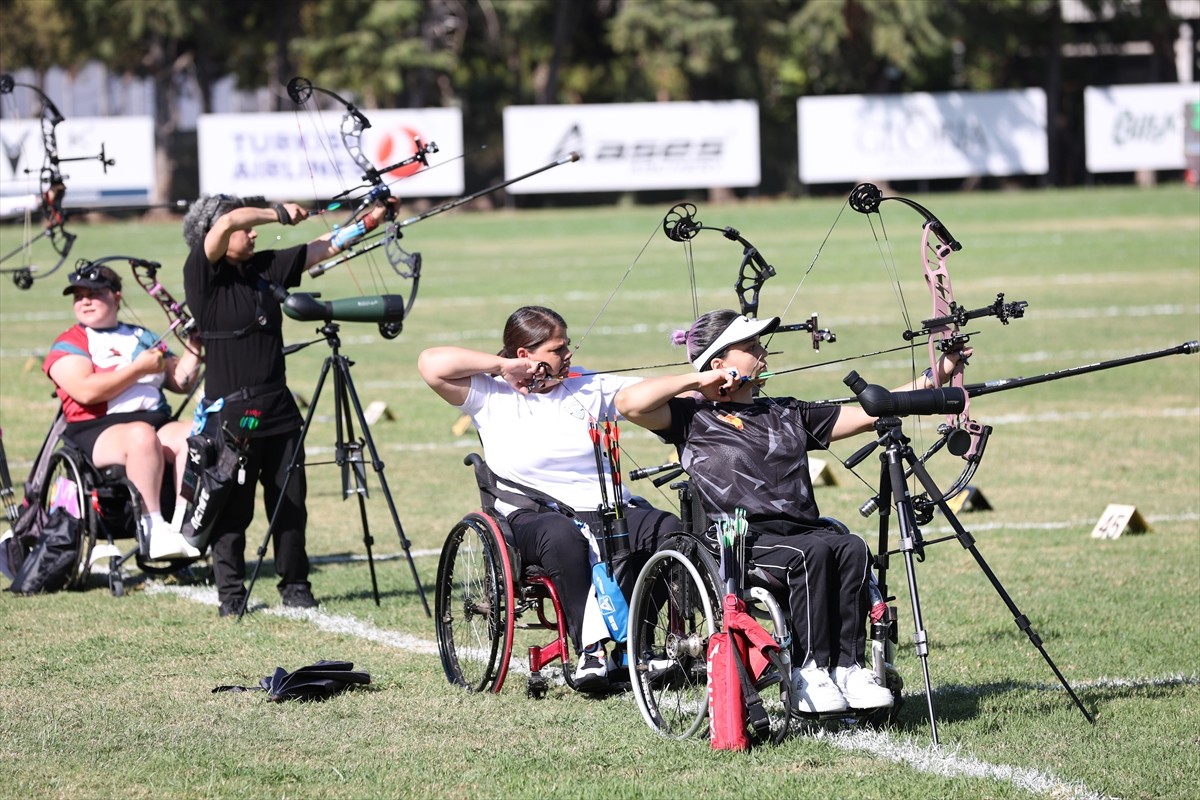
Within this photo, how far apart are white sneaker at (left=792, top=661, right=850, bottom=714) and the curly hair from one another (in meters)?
3.54

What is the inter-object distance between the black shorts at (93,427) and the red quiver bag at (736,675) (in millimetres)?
4158

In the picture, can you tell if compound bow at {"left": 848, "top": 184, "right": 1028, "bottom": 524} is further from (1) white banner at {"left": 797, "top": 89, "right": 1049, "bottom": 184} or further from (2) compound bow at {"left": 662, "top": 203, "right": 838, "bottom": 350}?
(1) white banner at {"left": 797, "top": 89, "right": 1049, "bottom": 184}

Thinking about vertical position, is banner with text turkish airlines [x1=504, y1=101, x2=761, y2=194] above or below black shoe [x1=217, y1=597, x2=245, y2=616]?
above

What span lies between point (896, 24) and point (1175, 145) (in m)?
9.67

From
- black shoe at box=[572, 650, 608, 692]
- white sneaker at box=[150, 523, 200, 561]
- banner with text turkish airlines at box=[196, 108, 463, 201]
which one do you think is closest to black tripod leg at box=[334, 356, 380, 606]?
white sneaker at box=[150, 523, 200, 561]

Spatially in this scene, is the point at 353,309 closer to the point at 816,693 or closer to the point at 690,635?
the point at 690,635

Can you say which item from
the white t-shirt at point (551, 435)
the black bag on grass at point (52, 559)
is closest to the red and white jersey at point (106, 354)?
the black bag on grass at point (52, 559)

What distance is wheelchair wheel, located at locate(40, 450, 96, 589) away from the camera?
8305 mm

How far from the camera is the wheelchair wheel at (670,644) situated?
5.53 metres

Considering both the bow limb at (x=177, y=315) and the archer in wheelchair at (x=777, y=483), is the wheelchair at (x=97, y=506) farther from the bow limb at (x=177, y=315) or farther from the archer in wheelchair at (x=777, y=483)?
the archer in wheelchair at (x=777, y=483)

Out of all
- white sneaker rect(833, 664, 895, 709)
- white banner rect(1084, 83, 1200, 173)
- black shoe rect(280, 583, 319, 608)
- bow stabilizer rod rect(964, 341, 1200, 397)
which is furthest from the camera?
white banner rect(1084, 83, 1200, 173)

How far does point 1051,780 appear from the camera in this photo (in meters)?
5.03

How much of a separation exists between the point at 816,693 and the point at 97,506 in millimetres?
4248

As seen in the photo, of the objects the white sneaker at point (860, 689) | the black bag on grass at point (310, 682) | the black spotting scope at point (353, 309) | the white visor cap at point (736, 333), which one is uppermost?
the black spotting scope at point (353, 309)
